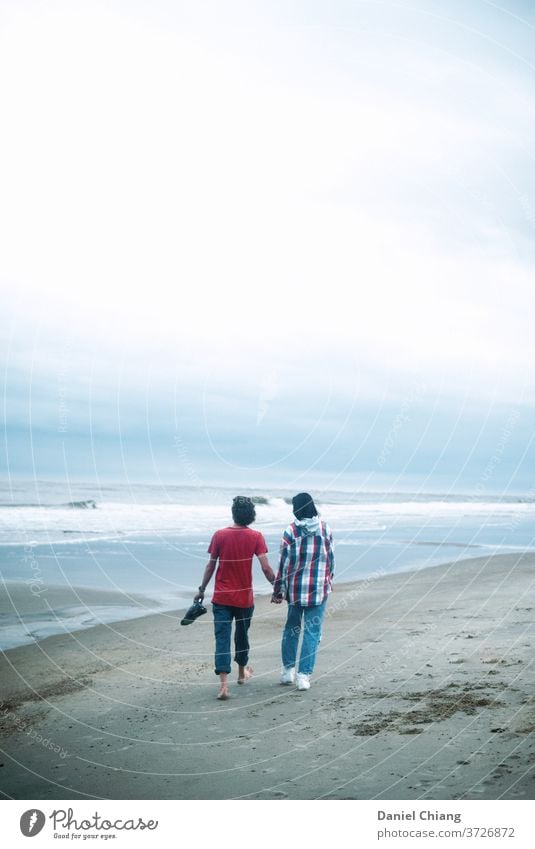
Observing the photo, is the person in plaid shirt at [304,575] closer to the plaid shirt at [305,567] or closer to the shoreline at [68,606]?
the plaid shirt at [305,567]

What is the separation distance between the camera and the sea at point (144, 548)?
1413cm

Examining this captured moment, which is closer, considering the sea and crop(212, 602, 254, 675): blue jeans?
crop(212, 602, 254, 675): blue jeans

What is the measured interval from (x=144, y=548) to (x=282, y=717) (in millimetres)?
16726

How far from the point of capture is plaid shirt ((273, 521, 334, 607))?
779 cm

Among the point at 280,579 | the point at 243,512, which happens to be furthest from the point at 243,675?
the point at 243,512

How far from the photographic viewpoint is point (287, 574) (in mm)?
7898

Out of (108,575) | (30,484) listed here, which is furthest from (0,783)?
(30,484)

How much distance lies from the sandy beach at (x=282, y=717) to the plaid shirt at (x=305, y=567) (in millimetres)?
944

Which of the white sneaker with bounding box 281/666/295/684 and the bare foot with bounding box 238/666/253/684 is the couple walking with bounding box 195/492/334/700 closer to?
→ the white sneaker with bounding box 281/666/295/684

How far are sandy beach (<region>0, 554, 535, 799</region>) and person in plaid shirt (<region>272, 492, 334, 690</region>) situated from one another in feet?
1.65

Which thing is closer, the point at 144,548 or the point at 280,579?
the point at 280,579
